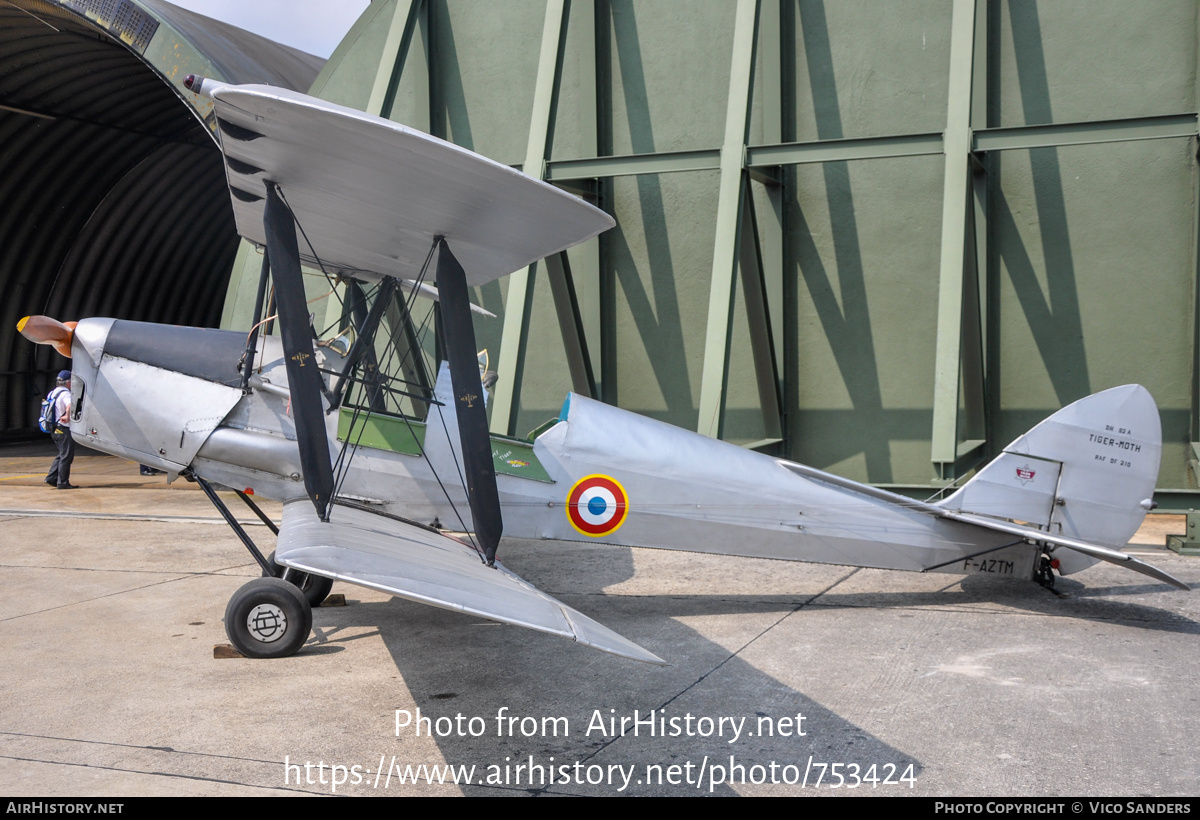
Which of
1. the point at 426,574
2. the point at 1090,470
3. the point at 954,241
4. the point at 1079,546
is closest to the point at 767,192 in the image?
the point at 954,241

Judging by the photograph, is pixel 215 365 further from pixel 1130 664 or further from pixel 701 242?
pixel 701 242

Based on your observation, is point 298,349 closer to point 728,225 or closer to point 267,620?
point 267,620

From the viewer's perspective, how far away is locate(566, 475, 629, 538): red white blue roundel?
19.9ft

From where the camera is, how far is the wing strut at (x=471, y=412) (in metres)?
5.11

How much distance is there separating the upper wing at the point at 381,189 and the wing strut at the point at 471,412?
50 centimetres

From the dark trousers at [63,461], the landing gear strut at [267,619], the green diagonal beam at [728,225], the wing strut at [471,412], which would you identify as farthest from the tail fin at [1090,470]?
the dark trousers at [63,461]

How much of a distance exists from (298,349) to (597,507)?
7.23ft

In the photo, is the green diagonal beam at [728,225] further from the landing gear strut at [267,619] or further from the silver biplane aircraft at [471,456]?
the landing gear strut at [267,619]

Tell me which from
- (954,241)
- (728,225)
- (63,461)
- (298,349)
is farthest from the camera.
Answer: (63,461)

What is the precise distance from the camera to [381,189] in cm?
490

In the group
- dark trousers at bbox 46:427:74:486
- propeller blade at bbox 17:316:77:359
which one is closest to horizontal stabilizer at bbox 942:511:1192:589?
propeller blade at bbox 17:316:77:359

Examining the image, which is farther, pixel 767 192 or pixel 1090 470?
pixel 767 192

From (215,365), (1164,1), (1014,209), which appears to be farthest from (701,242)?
(215,365)

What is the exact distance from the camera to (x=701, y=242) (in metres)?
10.8
